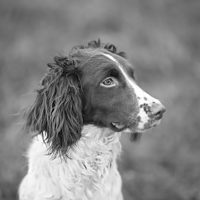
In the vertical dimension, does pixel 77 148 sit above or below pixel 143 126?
below

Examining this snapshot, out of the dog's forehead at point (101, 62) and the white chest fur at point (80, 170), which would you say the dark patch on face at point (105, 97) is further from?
the white chest fur at point (80, 170)

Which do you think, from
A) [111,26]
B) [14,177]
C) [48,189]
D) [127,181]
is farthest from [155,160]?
[111,26]

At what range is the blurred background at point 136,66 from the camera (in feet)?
20.1

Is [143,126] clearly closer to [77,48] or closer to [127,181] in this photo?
[77,48]

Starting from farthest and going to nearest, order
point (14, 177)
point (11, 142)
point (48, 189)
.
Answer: point (11, 142) < point (14, 177) < point (48, 189)

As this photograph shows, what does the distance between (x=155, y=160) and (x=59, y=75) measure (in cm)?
303

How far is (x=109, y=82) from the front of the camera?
13.2 ft

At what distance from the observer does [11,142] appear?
6629mm

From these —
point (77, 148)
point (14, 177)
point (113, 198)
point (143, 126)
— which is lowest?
point (14, 177)

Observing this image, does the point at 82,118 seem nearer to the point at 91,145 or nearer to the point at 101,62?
the point at 91,145

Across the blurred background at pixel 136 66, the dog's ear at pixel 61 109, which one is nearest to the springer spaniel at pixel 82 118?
the dog's ear at pixel 61 109

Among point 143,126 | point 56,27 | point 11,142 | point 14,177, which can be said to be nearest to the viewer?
point 143,126

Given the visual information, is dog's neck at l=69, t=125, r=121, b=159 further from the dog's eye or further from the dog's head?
the dog's eye

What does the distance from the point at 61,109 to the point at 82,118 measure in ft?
0.65
